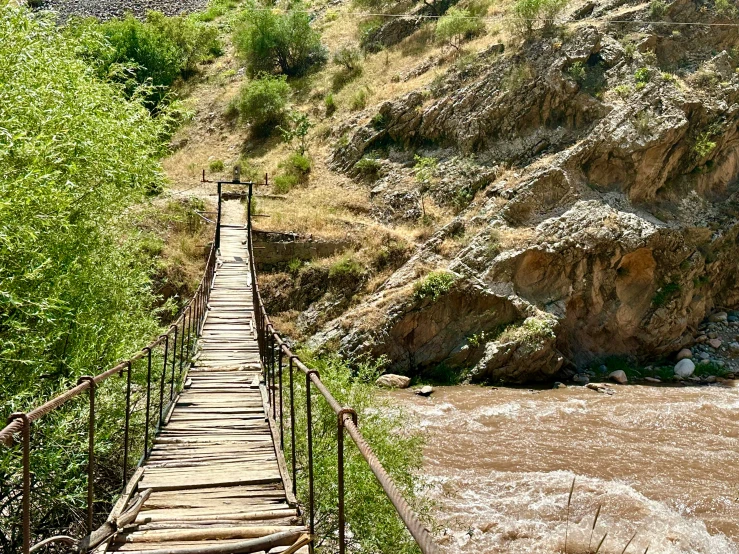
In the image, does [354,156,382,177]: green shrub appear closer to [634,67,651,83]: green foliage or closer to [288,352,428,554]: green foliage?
[634,67,651,83]: green foliage

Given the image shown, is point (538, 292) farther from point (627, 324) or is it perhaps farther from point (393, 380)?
point (393, 380)

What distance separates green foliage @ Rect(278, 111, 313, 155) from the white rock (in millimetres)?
16526

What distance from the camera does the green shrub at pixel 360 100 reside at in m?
27.2

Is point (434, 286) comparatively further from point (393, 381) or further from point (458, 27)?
point (458, 27)

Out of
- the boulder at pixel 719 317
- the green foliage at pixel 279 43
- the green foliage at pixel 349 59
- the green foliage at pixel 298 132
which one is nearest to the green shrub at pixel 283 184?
the green foliage at pixel 298 132

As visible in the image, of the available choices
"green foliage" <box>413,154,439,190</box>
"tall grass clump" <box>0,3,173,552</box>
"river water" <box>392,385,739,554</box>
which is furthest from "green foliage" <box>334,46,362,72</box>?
"tall grass clump" <box>0,3,173,552</box>

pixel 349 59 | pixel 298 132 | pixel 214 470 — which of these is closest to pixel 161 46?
pixel 349 59

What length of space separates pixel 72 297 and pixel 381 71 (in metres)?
24.3

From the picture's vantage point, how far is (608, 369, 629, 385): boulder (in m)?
15.6

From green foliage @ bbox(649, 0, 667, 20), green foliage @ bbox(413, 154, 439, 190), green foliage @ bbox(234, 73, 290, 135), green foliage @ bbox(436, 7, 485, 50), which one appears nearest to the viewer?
green foliage @ bbox(413, 154, 439, 190)

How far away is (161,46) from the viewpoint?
34.3m

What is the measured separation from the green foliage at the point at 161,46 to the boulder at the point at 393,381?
1985 centimetres

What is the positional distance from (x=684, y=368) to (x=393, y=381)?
8.07 metres

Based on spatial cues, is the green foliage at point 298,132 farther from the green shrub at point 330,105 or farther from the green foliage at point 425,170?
the green foliage at point 425,170
